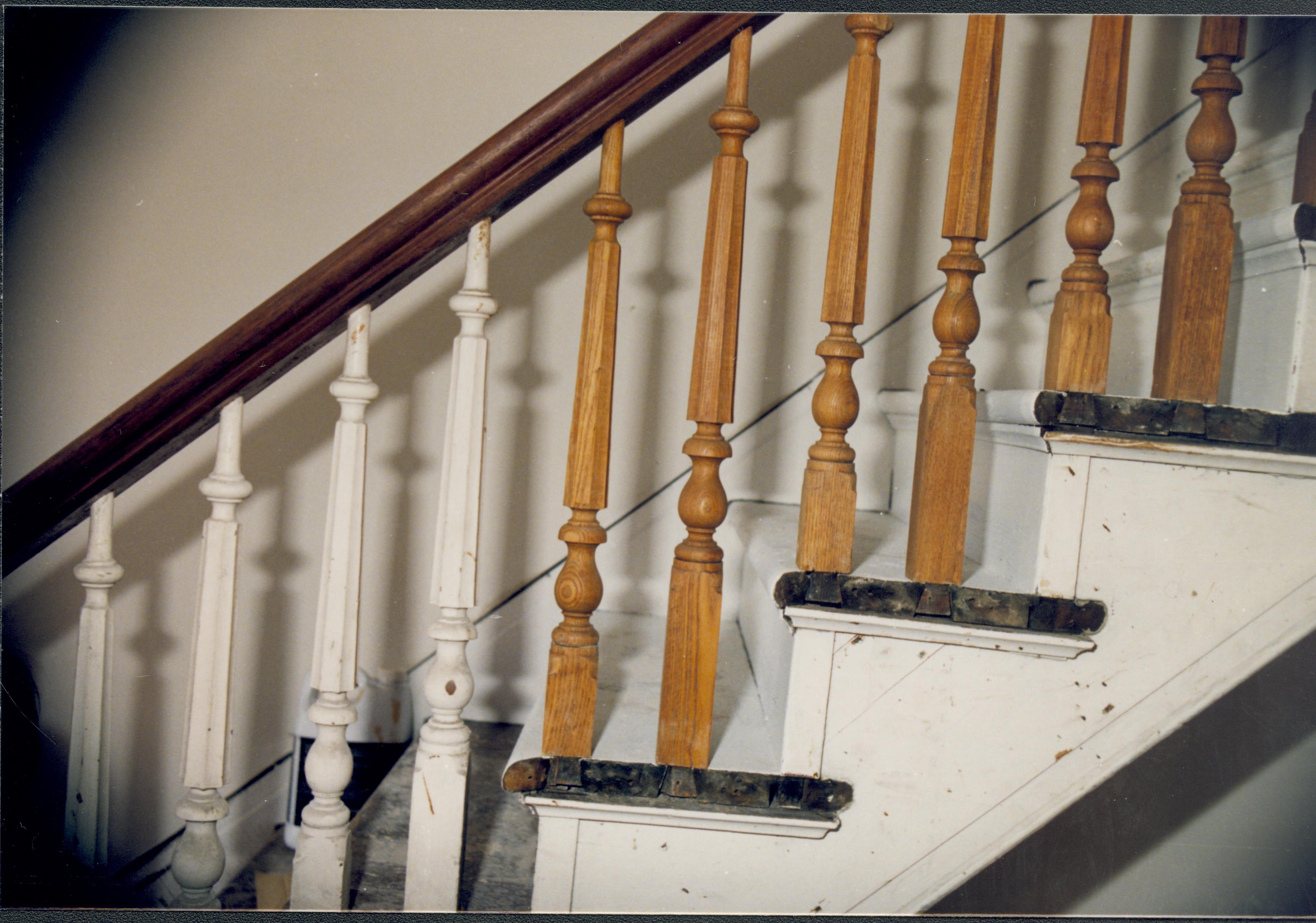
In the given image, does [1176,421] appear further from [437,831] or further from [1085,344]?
[437,831]

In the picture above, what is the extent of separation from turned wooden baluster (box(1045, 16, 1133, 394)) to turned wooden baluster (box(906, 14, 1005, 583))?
0.36ft

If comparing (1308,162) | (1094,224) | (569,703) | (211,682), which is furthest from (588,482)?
(1308,162)

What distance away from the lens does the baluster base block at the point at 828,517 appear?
3.07ft

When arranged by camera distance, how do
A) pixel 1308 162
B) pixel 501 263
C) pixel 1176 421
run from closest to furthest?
1. pixel 1176 421
2. pixel 1308 162
3. pixel 501 263

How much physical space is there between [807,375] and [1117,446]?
28.2 inches

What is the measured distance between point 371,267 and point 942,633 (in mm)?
722

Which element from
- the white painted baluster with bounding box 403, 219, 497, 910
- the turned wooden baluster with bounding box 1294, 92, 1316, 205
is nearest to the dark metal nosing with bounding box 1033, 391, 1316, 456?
the turned wooden baluster with bounding box 1294, 92, 1316, 205

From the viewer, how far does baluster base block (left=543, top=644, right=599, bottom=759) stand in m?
0.94

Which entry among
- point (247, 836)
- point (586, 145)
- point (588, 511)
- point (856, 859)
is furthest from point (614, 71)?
point (247, 836)

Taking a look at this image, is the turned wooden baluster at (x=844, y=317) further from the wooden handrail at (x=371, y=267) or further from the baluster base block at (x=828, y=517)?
the wooden handrail at (x=371, y=267)

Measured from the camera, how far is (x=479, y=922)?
101 centimetres

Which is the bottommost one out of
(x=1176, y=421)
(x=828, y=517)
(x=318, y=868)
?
(x=318, y=868)

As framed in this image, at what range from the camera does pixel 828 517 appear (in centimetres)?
94

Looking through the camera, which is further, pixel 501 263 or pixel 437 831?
pixel 501 263
